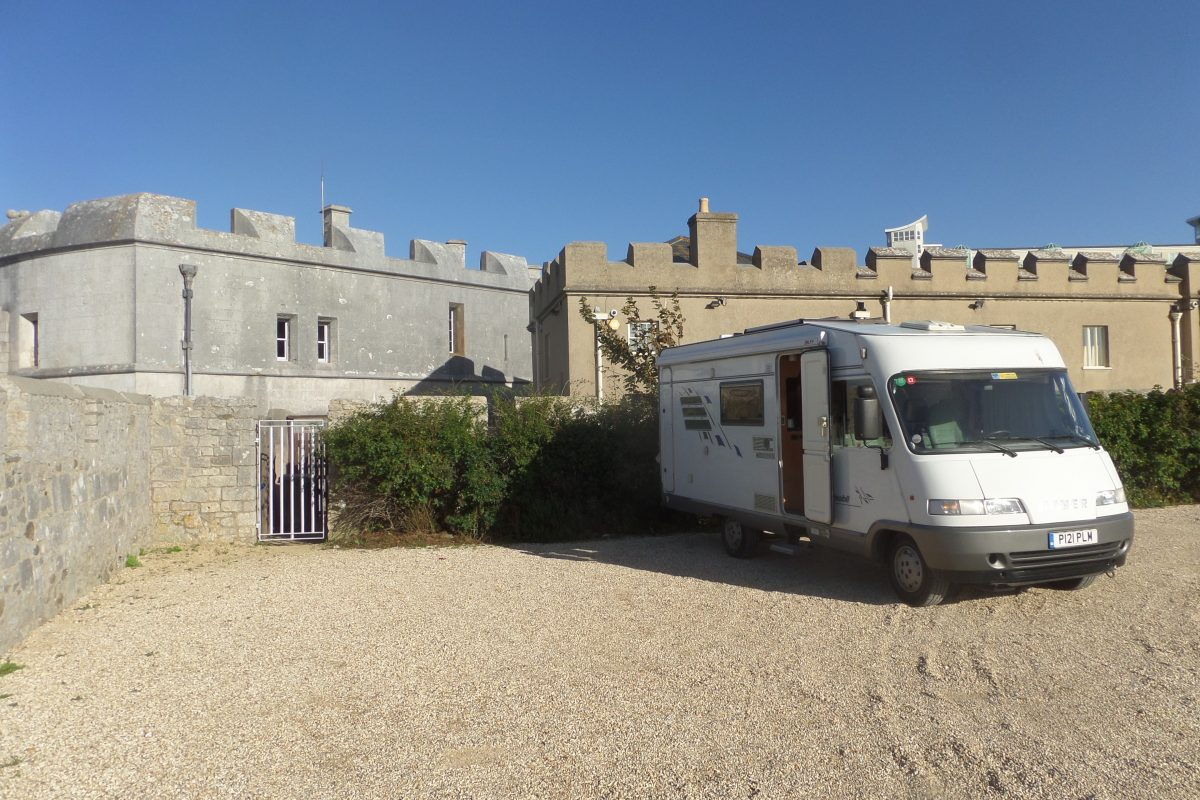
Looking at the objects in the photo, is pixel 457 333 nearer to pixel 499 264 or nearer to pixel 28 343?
pixel 499 264

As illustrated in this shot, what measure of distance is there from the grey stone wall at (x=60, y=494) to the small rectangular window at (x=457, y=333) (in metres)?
23.3

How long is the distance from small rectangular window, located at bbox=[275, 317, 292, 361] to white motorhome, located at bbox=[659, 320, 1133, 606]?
23.1 meters

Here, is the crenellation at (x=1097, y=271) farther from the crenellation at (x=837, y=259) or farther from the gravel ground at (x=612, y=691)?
the gravel ground at (x=612, y=691)

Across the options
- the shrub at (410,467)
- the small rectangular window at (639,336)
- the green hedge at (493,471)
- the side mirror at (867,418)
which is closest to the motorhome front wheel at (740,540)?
the green hedge at (493,471)

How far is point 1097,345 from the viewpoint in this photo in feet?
70.3

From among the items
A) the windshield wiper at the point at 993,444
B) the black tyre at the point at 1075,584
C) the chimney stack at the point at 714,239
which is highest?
the chimney stack at the point at 714,239

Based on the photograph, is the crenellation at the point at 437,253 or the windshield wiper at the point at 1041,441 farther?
the crenellation at the point at 437,253

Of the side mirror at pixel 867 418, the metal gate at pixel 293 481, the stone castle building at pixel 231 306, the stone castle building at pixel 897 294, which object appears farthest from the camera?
the stone castle building at pixel 231 306

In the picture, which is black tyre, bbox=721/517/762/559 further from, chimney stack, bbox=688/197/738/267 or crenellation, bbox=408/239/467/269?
crenellation, bbox=408/239/467/269

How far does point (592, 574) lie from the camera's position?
33.0 feet

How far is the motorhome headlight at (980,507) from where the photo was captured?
743cm

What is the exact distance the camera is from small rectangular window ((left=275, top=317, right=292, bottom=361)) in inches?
1171

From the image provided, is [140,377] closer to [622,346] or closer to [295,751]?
[622,346]

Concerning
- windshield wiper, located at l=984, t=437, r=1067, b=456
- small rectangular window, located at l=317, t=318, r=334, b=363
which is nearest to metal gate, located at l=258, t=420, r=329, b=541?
windshield wiper, located at l=984, t=437, r=1067, b=456
